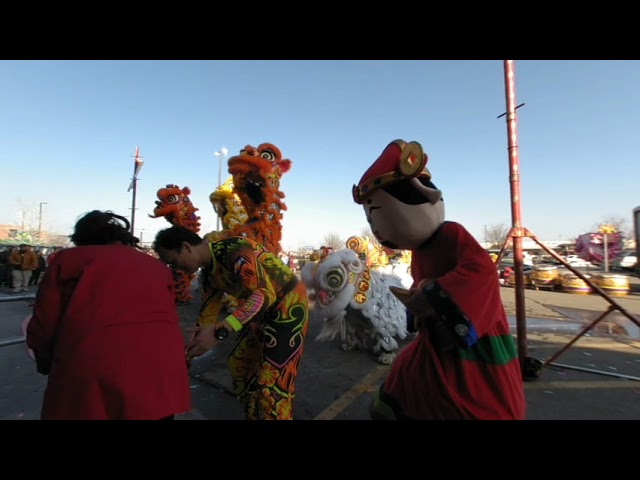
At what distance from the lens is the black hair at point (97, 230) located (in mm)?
1277

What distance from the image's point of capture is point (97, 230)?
1287 millimetres

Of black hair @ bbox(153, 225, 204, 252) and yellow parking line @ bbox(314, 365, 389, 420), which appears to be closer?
black hair @ bbox(153, 225, 204, 252)

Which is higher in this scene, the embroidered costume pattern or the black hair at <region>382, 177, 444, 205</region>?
the black hair at <region>382, 177, 444, 205</region>

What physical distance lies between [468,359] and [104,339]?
4.47ft

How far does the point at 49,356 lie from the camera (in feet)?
3.83

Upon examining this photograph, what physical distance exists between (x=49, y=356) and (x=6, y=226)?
64.5 metres

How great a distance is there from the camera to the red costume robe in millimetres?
1104

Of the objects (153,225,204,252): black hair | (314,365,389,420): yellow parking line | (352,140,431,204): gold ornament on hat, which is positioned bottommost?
(314,365,389,420): yellow parking line

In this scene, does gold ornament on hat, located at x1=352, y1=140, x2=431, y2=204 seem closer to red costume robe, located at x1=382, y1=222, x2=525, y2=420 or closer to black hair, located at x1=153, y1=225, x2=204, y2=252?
red costume robe, located at x1=382, y1=222, x2=525, y2=420

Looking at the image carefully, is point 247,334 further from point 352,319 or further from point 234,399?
point 352,319

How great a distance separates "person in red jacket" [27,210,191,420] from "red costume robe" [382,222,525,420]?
1.01 metres

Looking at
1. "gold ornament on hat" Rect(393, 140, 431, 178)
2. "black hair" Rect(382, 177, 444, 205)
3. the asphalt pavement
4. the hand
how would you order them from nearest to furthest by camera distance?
"gold ornament on hat" Rect(393, 140, 431, 178)
"black hair" Rect(382, 177, 444, 205)
the hand
the asphalt pavement

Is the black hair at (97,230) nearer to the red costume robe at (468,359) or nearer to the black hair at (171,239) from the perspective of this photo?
the black hair at (171,239)

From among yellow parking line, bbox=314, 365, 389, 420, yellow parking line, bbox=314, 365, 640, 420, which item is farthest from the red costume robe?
yellow parking line, bbox=314, 365, 640, 420
